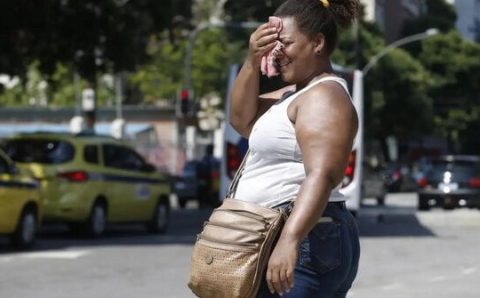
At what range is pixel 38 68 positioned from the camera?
2897 cm

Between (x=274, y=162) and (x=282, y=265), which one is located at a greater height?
(x=274, y=162)

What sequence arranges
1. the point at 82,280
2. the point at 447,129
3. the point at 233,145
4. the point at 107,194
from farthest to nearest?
the point at 447,129
the point at 233,145
the point at 107,194
the point at 82,280

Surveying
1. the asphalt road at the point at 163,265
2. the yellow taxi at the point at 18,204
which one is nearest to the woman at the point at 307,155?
the asphalt road at the point at 163,265

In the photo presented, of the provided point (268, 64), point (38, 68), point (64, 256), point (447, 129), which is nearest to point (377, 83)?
point (447, 129)

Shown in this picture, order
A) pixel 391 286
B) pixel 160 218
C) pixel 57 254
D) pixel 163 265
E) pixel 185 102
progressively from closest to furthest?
1. pixel 391 286
2. pixel 163 265
3. pixel 57 254
4. pixel 160 218
5. pixel 185 102

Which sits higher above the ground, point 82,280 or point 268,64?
point 268,64

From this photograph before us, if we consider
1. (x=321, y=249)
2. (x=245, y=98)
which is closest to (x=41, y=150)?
(x=245, y=98)

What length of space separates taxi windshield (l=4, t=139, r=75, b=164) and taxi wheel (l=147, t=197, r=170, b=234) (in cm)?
294

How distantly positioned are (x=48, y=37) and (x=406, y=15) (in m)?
54.6

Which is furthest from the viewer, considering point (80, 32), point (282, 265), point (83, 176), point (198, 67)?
point (198, 67)

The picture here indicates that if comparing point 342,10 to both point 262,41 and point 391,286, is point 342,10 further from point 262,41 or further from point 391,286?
point 391,286

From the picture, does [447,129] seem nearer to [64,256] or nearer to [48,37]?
[48,37]

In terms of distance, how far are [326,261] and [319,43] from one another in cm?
76

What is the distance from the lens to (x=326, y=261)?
465 cm
